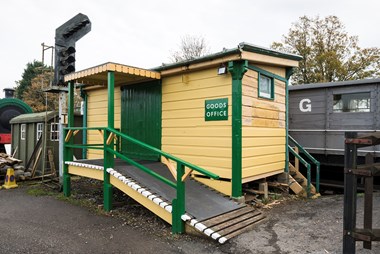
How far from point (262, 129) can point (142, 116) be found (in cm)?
312

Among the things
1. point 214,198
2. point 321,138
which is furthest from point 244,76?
point 321,138

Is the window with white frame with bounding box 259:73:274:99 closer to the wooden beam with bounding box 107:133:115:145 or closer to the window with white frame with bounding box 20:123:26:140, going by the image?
the wooden beam with bounding box 107:133:115:145

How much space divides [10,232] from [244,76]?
16.6 feet

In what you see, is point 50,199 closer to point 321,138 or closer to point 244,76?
point 244,76

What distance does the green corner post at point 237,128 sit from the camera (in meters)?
5.41

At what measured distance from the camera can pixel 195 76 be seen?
243 inches

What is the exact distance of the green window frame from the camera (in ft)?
20.6

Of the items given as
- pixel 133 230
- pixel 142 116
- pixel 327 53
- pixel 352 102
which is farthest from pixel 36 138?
pixel 327 53

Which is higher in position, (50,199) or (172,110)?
(172,110)

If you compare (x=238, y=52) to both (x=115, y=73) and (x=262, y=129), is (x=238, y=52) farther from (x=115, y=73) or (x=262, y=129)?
(x=115, y=73)

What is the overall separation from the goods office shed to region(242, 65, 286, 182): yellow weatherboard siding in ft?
0.07

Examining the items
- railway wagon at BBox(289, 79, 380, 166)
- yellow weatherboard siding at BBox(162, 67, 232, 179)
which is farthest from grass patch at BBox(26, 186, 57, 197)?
railway wagon at BBox(289, 79, 380, 166)

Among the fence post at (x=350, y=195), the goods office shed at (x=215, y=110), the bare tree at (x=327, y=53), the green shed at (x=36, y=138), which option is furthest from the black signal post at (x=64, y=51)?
the bare tree at (x=327, y=53)

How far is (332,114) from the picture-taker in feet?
27.6
